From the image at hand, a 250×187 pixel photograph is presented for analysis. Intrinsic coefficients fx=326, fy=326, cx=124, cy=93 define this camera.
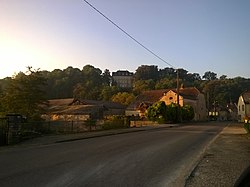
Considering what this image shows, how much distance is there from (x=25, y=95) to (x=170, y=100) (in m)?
52.4

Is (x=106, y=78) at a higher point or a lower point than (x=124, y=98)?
higher

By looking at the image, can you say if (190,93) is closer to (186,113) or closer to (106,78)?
(186,113)

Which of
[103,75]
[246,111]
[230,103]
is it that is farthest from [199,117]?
[103,75]

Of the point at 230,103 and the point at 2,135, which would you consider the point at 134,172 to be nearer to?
the point at 2,135

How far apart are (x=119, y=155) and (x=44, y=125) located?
12.4 metres

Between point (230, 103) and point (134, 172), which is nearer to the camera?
point (134, 172)

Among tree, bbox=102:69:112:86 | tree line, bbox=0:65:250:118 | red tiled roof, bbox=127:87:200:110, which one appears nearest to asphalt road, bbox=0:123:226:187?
tree line, bbox=0:65:250:118

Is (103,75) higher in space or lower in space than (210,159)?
higher

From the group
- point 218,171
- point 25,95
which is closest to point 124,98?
point 25,95

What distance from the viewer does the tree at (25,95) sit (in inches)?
1321

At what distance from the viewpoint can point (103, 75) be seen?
154 m

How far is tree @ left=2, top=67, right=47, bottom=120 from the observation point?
33562 millimetres

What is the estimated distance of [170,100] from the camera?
82.3 m

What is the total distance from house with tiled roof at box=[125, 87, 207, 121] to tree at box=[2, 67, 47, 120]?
141 ft
